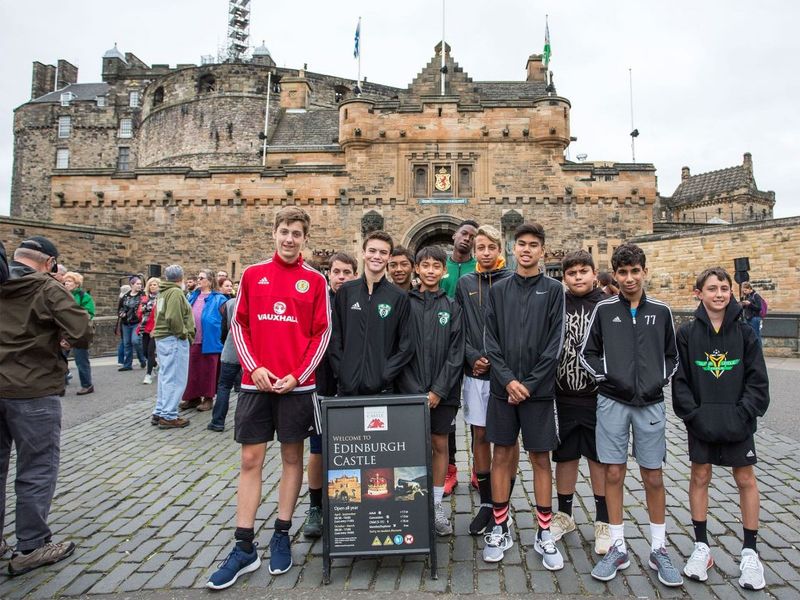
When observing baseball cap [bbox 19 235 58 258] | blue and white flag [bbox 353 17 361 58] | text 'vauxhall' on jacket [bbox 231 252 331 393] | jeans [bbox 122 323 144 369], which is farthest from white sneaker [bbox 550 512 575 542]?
blue and white flag [bbox 353 17 361 58]

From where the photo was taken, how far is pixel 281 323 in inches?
127

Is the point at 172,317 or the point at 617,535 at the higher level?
the point at 172,317

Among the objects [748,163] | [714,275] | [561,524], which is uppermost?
[748,163]

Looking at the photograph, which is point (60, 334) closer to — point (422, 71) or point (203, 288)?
point (203, 288)

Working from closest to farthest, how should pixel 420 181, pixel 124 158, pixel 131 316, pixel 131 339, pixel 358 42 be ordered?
1. pixel 131 316
2. pixel 131 339
3. pixel 420 181
4. pixel 358 42
5. pixel 124 158

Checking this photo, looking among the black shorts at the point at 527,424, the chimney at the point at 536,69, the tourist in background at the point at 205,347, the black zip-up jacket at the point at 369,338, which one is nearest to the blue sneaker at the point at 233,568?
the black zip-up jacket at the point at 369,338

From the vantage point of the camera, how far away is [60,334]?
3.34m

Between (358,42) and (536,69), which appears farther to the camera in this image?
(536,69)

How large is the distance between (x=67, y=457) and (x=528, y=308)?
5129 mm

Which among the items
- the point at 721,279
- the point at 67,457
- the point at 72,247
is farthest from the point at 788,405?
the point at 72,247

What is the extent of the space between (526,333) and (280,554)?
207cm

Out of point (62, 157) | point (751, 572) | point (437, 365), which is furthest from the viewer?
point (62, 157)

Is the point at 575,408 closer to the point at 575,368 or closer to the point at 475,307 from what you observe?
the point at 575,368

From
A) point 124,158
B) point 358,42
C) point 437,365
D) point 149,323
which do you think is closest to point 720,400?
point 437,365
